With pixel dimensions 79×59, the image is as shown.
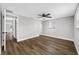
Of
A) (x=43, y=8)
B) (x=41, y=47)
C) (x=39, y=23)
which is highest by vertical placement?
(x=43, y=8)

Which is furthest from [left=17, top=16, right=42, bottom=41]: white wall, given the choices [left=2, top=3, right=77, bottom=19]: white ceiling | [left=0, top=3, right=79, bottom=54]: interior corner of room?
[left=2, top=3, right=77, bottom=19]: white ceiling

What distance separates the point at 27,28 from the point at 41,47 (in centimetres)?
43

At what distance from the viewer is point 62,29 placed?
1535 millimetres

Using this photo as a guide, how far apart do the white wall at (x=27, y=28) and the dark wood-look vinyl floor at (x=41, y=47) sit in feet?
0.30

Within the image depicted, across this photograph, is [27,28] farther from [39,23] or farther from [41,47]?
[41,47]

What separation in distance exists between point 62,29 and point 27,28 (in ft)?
2.06

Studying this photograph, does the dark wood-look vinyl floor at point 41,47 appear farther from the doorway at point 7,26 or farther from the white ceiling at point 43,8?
the white ceiling at point 43,8

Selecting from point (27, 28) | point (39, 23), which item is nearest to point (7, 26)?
point (27, 28)

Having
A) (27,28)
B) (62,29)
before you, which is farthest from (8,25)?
(62,29)

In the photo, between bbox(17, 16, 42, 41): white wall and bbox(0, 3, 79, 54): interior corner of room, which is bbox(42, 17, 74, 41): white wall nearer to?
bbox(0, 3, 79, 54): interior corner of room

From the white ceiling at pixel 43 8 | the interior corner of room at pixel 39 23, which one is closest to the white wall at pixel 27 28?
the interior corner of room at pixel 39 23

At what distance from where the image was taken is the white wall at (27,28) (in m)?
1.55

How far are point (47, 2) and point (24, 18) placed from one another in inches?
19.2

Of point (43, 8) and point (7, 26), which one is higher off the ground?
point (43, 8)
